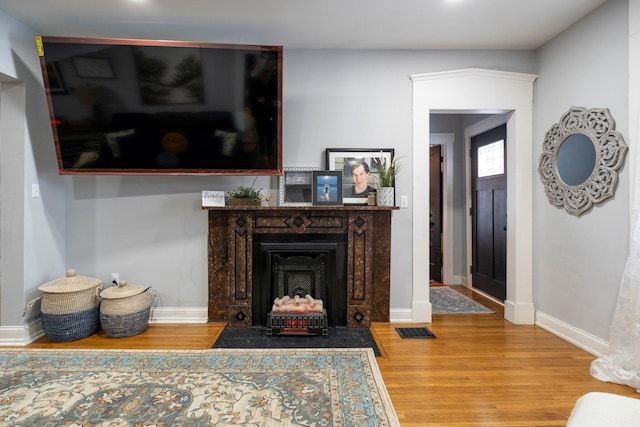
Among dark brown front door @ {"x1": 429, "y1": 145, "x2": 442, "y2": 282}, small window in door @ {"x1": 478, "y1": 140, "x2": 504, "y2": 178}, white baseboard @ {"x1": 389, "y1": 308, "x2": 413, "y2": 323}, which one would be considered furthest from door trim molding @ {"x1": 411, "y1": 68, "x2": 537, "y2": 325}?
dark brown front door @ {"x1": 429, "y1": 145, "x2": 442, "y2": 282}

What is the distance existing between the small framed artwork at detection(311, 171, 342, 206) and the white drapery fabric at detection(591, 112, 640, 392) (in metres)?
2.05

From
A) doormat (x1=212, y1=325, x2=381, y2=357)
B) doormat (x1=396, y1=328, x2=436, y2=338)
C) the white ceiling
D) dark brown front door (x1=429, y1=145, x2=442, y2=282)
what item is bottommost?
doormat (x1=396, y1=328, x2=436, y2=338)

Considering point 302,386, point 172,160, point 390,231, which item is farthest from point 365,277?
point 172,160

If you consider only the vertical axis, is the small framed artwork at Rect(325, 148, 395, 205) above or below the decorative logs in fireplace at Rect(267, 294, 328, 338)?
above

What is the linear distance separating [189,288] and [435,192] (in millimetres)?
3803

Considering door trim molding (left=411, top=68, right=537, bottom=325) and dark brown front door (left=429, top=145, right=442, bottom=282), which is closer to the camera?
door trim molding (left=411, top=68, right=537, bottom=325)

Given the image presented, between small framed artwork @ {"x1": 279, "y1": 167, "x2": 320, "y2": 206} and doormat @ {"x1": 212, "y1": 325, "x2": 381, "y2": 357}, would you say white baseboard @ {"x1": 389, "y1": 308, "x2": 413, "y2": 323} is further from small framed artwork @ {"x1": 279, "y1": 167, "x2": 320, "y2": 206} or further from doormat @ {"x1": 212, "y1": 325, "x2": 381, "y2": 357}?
small framed artwork @ {"x1": 279, "y1": 167, "x2": 320, "y2": 206}

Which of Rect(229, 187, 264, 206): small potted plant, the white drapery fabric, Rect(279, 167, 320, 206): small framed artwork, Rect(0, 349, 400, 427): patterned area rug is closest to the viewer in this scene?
Rect(0, 349, 400, 427): patterned area rug

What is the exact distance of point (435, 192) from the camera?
5395 mm

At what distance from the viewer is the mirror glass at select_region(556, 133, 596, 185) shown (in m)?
2.66

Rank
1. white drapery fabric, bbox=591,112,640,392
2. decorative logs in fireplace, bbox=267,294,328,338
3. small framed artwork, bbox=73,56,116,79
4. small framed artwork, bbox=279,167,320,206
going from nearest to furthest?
1. white drapery fabric, bbox=591,112,640,392
2. small framed artwork, bbox=73,56,116,79
3. decorative logs in fireplace, bbox=267,294,328,338
4. small framed artwork, bbox=279,167,320,206

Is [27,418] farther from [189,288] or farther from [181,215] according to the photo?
[181,215]

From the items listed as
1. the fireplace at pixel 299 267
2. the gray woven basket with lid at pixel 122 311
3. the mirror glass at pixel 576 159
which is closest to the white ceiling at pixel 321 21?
the mirror glass at pixel 576 159

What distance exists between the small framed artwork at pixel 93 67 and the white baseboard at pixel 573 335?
4.20 meters
